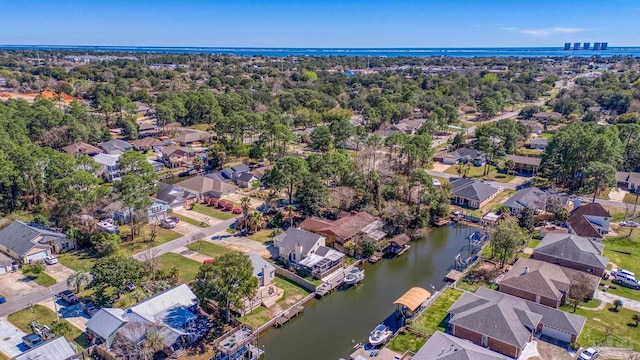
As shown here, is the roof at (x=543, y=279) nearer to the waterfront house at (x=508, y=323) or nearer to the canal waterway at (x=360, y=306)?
the waterfront house at (x=508, y=323)

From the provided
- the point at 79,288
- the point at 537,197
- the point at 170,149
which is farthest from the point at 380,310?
the point at 170,149

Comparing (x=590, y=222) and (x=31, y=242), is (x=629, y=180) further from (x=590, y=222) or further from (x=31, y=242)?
(x=31, y=242)

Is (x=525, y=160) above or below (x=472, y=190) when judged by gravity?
above

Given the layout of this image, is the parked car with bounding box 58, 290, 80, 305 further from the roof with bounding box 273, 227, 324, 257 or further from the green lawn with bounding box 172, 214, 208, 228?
the roof with bounding box 273, 227, 324, 257

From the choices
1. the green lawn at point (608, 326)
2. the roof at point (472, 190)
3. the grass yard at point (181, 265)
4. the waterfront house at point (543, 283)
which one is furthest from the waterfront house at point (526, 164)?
the grass yard at point (181, 265)

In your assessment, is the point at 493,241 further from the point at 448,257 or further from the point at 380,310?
the point at 380,310

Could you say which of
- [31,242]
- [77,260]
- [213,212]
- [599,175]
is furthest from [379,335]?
[599,175]

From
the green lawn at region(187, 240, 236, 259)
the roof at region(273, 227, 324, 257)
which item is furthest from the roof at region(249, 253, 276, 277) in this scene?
the green lawn at region(187, 240, 236, 259)
